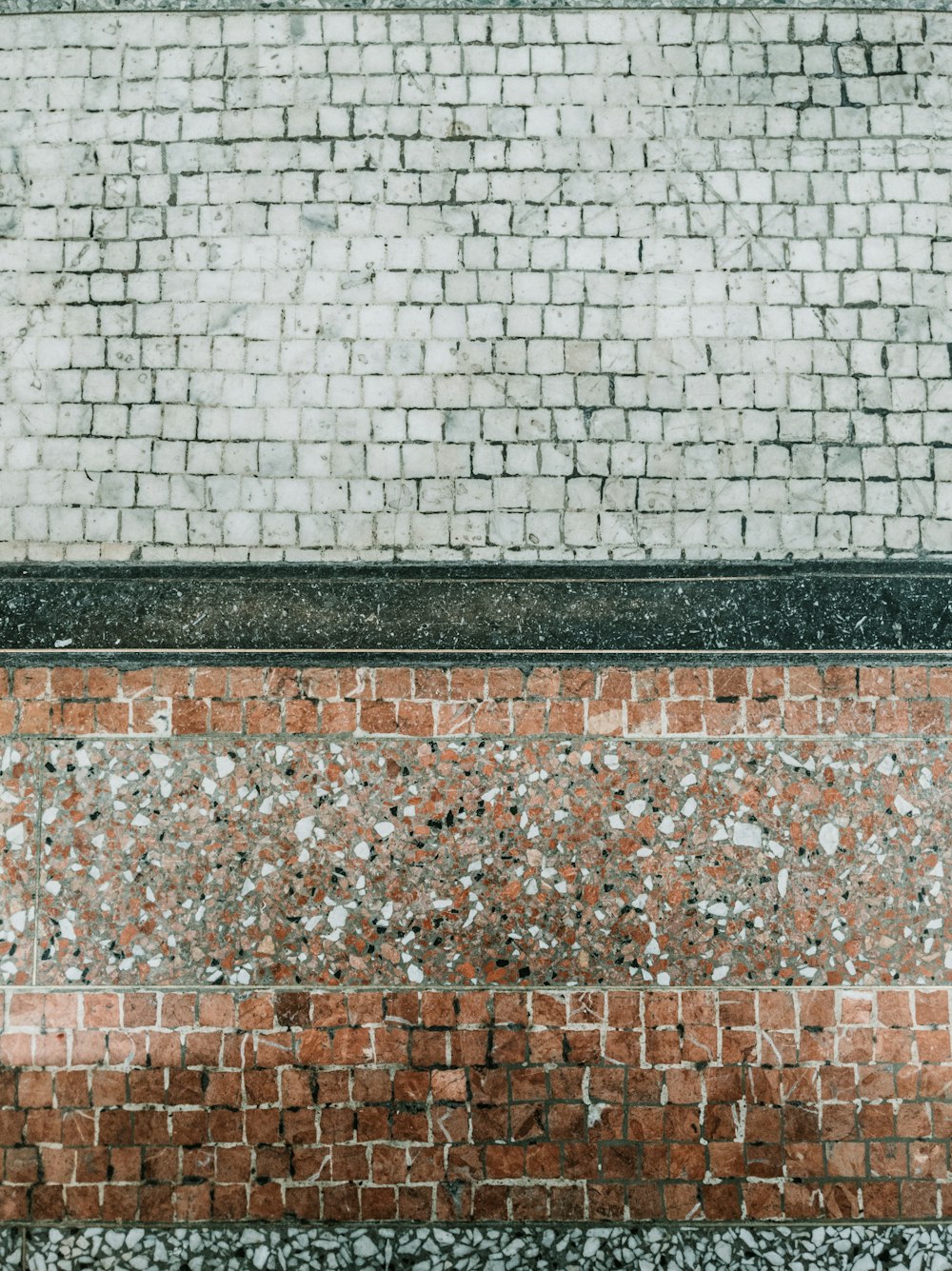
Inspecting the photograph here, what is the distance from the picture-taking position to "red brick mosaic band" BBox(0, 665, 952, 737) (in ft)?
11.7

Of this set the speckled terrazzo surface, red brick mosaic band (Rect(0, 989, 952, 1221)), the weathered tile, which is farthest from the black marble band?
red brick mosaic band (Rect(0, 989, 952, 1221))

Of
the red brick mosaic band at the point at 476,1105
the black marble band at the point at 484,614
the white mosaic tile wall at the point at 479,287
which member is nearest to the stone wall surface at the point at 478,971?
the red brick mosaic band at the point at 476,1105

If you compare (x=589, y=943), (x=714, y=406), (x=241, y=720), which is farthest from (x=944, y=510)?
(x=241, y=720)

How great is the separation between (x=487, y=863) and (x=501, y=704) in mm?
672

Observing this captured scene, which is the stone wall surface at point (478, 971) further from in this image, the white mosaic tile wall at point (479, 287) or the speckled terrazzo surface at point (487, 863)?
the white mosaic tile wall at point (479, 287)

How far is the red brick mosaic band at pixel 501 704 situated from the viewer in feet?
11.7

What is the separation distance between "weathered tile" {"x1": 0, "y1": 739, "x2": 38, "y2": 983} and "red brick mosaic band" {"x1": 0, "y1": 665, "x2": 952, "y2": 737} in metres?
0.20

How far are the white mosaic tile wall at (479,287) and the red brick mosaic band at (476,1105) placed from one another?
195 cm

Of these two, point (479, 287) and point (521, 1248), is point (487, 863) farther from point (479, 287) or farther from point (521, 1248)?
point (479, 287)

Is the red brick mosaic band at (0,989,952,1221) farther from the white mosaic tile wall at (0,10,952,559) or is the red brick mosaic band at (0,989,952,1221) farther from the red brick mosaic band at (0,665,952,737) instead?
the white mosaic tile wall at (0,10,952,559)

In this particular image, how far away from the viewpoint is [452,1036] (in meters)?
3.46

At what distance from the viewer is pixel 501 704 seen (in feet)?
11.7

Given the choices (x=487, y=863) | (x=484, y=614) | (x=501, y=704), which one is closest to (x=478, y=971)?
(x=487, y=863)

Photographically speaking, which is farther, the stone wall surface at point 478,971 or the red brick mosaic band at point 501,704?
the red brick mosaic band at point 501,704
